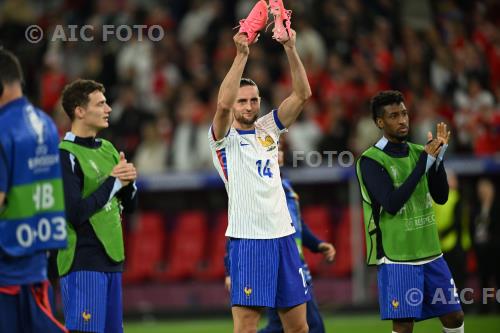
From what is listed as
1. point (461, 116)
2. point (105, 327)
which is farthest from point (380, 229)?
point (461, 116)

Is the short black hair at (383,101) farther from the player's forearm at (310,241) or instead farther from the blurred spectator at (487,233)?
the blurred spectator at (487,233)

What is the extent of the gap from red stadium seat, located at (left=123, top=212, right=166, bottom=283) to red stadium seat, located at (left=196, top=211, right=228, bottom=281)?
0.80 meters

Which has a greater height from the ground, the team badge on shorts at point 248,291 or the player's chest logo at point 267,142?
the player's chest logo at point 267,142

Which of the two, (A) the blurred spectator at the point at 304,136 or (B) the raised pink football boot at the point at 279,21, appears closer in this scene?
(B) the raised pink football boot at the point at 279,21

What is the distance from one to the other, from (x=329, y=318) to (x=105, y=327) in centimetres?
830

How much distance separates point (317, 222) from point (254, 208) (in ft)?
28.3

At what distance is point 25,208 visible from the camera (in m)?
6.79

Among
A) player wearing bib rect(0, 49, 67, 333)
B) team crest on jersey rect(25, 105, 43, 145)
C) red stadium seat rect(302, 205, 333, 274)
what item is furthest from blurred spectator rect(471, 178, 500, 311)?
team crest on jersey rect(25, 105, 43, 145)

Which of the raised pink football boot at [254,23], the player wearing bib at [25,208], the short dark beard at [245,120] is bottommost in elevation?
the player wearing bib at [25,208]

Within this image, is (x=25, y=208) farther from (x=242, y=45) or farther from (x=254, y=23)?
(x=254, y=23)

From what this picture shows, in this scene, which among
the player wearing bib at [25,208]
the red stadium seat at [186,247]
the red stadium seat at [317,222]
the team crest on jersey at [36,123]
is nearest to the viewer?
the player wearing bib at [25,208]

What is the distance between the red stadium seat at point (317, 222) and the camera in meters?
17.1

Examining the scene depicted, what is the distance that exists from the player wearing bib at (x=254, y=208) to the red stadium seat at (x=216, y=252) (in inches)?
339

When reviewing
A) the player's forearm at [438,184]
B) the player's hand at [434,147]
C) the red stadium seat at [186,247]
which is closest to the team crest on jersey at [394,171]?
the player's forearm at [438,184]
